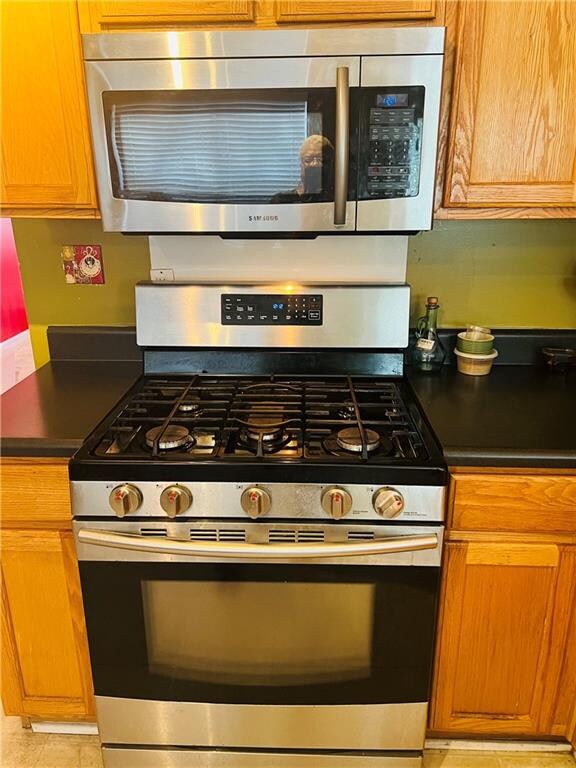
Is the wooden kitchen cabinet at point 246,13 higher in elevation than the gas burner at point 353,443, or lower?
higher

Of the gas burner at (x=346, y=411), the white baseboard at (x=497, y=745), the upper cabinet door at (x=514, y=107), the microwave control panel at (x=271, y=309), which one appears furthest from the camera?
the microwave control panel at (x=271, y=309)

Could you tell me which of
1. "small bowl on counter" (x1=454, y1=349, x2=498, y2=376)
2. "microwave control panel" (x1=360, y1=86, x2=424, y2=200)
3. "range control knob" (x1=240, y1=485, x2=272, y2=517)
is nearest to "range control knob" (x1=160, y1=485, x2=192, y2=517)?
"range control knob" (x1=240, y1=485, x2=272, y2=517)

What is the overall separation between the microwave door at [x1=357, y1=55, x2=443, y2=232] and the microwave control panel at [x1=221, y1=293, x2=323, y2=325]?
1.05 ft

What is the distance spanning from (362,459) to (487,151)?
79cm

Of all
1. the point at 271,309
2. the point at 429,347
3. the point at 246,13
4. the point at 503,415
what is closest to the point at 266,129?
the point at 246,13

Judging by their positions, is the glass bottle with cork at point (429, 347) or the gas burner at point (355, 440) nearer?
the gas burner at point (355, 440)

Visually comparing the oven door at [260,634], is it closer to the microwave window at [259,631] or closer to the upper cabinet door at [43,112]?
the microwave window at [259,631]

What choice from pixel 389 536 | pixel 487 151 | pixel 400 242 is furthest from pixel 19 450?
pixel 487 151

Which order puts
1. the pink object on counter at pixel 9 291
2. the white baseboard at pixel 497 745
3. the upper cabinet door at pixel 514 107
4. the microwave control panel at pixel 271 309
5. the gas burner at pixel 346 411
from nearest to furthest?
the upper cabinet door at pixel 514 107
the gas burner at pixel 346 411
the white baseboard at pixel 497 745
the microwave control panel at pixel 271 309
the pink object on counter at pixel 9 291

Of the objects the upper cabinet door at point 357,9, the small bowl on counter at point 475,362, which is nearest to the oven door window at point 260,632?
the small bowl on counter at point 475,362

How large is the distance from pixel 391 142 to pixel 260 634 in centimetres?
115

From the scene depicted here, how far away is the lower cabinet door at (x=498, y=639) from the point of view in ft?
4.11

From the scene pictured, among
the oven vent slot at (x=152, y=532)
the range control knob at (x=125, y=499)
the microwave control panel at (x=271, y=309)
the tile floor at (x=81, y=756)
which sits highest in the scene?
the microwave control panel at (x=271, y=309)

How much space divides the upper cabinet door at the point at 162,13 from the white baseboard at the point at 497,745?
185 centimetres
